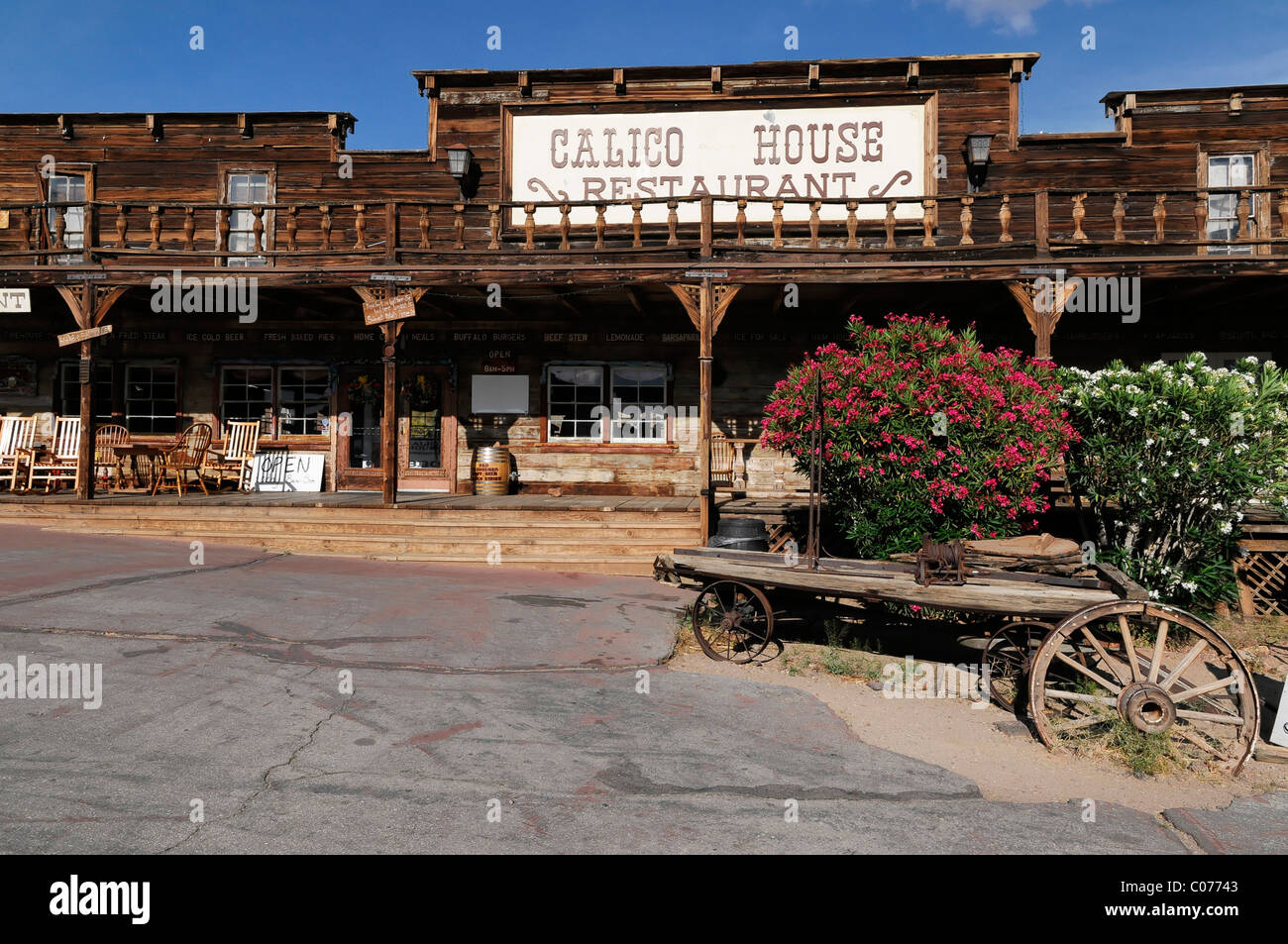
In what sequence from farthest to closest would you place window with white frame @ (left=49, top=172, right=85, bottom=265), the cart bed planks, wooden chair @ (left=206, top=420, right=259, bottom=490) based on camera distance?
window with white frame @ (left=49, top=172, right=85, bottom=265)
wooden chair @ (left=206, top=420, right=259, bottom=490)
the cart bed planks

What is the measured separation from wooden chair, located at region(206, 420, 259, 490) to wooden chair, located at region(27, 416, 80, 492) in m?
2.01

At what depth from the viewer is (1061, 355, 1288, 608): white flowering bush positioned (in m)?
7.67

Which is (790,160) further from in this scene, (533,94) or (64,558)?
(64,558)

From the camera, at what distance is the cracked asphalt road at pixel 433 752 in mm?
3670

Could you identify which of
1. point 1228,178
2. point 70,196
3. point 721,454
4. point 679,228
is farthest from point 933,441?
point 70,196

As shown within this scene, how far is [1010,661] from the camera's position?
6625 mm

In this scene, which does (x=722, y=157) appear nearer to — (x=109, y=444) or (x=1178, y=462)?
(x=1178, y=462)

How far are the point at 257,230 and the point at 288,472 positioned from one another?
435 centimetres

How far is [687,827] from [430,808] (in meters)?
1.20

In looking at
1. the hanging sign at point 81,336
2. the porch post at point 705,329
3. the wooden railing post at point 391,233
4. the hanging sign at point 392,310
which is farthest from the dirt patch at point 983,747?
the hanging sign at point 81,336

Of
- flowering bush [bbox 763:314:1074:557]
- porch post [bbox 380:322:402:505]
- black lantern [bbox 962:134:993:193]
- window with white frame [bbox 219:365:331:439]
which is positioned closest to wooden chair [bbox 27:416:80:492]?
window with white frame [bbox 219:365:331:439]

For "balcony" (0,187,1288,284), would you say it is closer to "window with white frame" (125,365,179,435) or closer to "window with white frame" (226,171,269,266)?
"window with white frame" (226,171,269,266)

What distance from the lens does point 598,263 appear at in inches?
471

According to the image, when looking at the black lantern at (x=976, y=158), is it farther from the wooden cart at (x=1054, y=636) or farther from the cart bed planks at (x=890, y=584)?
the cart bed planks at (x=890, y=584)
